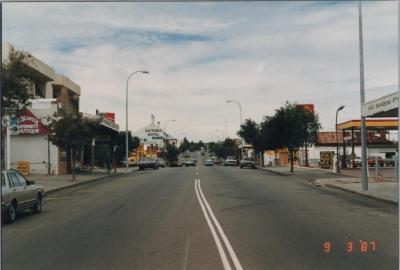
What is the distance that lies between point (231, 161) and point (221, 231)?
2881 inches

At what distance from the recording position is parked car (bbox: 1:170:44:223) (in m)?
14.6

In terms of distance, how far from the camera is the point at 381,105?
73.9ft

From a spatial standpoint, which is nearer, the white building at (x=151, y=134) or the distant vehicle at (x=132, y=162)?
the distant vehicle at (x=132, y=162)

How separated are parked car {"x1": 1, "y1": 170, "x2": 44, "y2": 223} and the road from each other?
1.18ft

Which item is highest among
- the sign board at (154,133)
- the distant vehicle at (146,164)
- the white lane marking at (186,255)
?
the sign board at (154,133)

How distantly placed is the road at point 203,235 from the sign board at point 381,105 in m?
3.81

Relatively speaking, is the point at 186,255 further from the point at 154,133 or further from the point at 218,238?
the point at 154,133

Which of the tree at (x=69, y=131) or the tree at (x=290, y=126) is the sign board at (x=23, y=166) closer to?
the tree at (x=69, y=131)

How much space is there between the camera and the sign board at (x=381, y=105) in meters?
21.1

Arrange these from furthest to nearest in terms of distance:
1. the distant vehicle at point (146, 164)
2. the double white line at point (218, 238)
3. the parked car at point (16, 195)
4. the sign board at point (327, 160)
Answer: the distant vehicle at point (146, 164) < the sign board at point (327, 160) < the parked car at point (16, 195) < the double white line at point (218, 238)

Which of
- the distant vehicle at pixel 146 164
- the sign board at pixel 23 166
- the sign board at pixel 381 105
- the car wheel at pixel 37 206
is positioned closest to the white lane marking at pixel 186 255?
the car wheel at pixel 37 206

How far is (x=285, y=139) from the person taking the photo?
47.9m

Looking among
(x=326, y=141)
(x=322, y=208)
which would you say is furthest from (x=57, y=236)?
(x=326, y=141)

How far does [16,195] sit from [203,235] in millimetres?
6264
